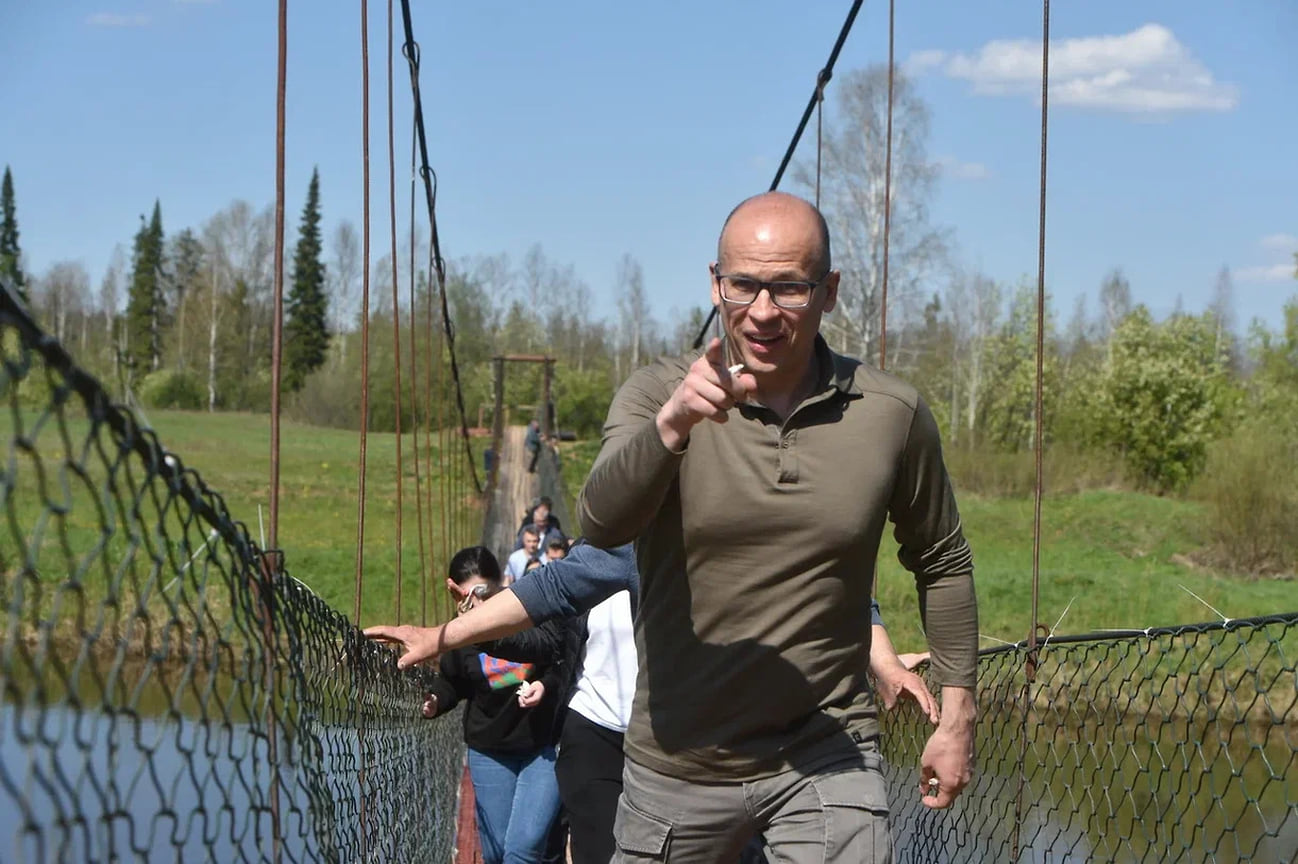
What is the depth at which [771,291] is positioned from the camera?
2.00 m

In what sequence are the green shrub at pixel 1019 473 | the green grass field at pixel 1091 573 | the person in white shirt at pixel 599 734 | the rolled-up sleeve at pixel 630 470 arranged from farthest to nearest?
the green shrub at pixel 1019 473, the green grass field at pixel 1091 573, the person in white shirt at pixel 599 734, the rolled-up sleeve at pixel 630 470

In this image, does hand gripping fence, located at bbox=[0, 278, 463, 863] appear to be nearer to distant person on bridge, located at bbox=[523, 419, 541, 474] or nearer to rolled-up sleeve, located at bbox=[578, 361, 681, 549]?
rolled-up sleeve, located at bbox=[578, 361, 681, 549]

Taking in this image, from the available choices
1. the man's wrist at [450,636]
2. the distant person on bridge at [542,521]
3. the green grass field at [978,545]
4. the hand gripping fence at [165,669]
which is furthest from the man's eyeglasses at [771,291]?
the green grass field at [978,545]

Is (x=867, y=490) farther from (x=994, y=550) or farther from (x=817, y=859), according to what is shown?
(x=994, y=550)

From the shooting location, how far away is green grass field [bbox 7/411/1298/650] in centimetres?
1783

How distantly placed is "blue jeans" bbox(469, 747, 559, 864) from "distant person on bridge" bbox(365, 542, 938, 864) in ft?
1.83

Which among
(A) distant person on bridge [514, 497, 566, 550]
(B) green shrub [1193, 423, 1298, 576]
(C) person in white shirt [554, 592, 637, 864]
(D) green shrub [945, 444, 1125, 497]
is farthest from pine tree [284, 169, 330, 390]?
(C) person in white shirt [554, 592, 637, 864]

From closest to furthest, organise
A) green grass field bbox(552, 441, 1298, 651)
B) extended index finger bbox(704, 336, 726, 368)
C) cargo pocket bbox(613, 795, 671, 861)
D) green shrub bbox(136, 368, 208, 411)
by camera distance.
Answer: extended index finger bbox(704, 336, 726, 368) → cargo pocket bbox(613, 795, 671, 861) → green grass field bbox(552, 441, 1298, 651) → green shrub bbox(136, 368, 208, 411)

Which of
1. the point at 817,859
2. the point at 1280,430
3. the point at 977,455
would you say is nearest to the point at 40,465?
the point at 817,859

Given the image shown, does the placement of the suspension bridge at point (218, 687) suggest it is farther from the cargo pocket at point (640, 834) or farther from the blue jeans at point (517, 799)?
the cargo pocket at point (640, 834)

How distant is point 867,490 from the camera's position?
209cm

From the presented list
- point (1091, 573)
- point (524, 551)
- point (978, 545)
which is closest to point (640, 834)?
point (524, 551)

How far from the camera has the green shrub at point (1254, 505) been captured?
800 inches

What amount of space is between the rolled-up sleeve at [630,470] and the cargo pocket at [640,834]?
0.48 metres
